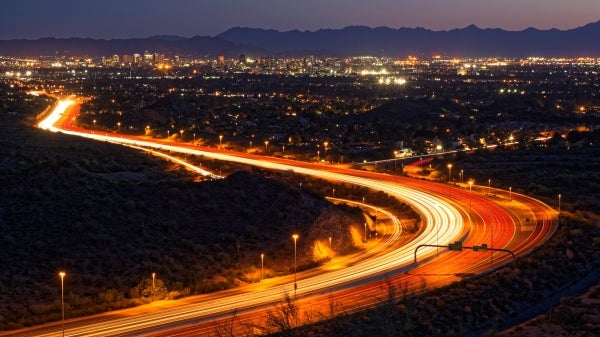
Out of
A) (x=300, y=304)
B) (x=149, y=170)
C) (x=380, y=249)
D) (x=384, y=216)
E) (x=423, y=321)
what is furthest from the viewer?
(x=149, y=170)

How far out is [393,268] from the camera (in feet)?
102

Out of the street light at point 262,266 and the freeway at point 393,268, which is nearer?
the freeway at point 393,268

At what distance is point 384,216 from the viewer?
44.4 metres

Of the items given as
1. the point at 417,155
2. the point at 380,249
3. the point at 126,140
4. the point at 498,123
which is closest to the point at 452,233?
the point at 380,249

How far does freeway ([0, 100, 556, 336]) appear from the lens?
78.5 ft

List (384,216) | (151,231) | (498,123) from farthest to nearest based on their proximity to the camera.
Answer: (498,123), (384,216), (151,231)

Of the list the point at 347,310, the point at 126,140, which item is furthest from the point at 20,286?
the point at 126,140

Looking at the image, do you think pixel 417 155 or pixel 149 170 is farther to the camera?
pixel 417 155

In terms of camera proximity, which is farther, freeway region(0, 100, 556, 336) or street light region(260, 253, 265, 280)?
street light region(260, 253, 265, 280)

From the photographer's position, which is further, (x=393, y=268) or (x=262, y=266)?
(x=393, y=268)

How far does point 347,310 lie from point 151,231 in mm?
11477

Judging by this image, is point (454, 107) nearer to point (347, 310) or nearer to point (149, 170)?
point (149, 170)

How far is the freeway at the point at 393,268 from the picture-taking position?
2394cm

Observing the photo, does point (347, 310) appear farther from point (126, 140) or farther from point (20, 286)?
point (126, 140)
